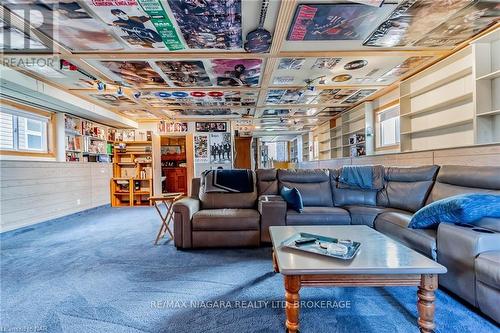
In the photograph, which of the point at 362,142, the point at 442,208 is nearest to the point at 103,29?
the point at 442,208

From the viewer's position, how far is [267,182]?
3596 millimetres

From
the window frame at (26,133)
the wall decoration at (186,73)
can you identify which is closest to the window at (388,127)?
the wall decoration at (186,73)

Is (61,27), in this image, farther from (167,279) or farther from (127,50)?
(167,279)

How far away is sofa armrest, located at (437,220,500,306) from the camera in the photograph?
1551 mm

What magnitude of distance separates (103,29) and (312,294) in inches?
133

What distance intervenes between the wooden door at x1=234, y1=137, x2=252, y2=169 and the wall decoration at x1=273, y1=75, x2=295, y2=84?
18.7ft

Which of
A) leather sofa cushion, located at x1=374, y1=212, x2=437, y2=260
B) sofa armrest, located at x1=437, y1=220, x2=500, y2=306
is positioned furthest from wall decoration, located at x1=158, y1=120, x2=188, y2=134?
→ sofa armrest, located at x1=437, y1=220, x2=500, y2=306

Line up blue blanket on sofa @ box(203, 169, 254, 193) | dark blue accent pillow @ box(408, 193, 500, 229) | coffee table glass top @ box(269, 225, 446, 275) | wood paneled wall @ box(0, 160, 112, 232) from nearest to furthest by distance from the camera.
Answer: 1. coffee table glass top @ box(269, 225, 446, 275)
2. dark blue accent pillow @ box(408, 193, 500, 229)
3. blue blanket on sofa @ box(203, 169, 254, 193)
4. wood paneled wall @ box(0, 160, 112, 232)

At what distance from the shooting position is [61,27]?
8.48 feet

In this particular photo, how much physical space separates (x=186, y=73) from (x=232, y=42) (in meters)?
1.24

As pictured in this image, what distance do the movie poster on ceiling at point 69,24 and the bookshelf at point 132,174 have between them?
4079 mm

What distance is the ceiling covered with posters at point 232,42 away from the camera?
2357mm

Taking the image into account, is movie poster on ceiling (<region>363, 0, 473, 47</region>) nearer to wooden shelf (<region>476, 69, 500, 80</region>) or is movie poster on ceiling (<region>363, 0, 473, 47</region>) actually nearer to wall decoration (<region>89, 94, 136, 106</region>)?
wooden shelf (<region>476, 69, 500, 80</region>)

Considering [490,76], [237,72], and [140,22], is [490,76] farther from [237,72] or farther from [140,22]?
[140,22]
